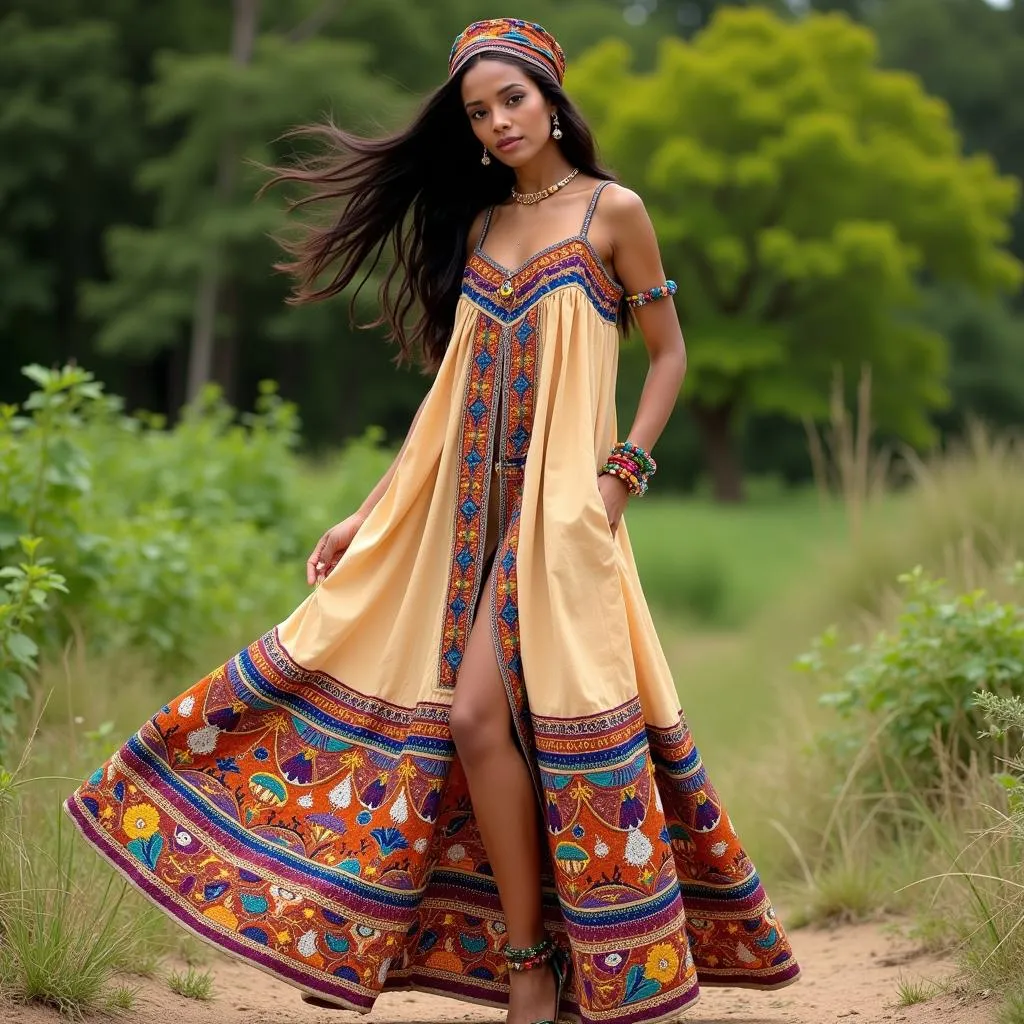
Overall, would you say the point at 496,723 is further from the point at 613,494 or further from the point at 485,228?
the point at 485,228

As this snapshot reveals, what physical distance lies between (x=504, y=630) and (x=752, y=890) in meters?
0.78

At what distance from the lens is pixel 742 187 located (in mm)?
Answer: 24031

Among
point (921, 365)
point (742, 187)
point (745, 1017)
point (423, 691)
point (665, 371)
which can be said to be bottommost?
point (745, 1017)

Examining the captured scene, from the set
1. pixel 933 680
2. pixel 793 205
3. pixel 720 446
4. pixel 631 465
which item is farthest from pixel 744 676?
pixel 720 446

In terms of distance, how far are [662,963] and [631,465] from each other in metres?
0.98

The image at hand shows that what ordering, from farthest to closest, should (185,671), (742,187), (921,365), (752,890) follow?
(921,365)
(742,187)
(185,671)
(752,890)

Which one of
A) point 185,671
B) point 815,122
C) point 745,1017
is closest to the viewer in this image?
point 745,1017

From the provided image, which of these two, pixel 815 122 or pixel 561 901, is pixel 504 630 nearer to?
pixel 561 901

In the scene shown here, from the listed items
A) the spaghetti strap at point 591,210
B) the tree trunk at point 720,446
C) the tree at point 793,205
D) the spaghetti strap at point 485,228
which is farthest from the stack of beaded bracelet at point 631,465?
the tree trunk at point 720,446

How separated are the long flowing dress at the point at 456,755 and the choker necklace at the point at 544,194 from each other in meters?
0.11

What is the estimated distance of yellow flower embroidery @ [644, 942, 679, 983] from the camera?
292cm

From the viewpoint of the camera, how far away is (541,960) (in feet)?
10.2

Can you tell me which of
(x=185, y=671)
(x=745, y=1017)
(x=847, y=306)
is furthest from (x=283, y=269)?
(x=847, y=306)

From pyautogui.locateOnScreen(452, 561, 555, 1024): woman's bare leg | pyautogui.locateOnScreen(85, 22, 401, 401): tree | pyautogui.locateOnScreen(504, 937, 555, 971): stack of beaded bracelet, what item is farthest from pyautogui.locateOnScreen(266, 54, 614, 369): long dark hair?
pyautogui.locateOnScreen(85, 22, 401, 401): tree
